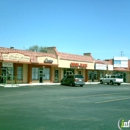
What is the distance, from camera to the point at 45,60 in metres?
40.3

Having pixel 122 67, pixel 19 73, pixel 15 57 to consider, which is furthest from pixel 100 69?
pixel 15 57

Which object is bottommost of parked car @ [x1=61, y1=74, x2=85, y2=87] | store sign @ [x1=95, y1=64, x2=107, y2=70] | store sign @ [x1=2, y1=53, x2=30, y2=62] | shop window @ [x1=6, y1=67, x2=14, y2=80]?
parked car @ [x1=61, y1=74, x2=85, y2=87]

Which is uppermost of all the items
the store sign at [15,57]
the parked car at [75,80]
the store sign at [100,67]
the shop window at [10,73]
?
the store sign at [15,57]

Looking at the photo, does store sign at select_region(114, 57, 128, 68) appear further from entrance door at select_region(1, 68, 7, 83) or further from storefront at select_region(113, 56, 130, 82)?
entrance door at select_region(1, 68, 7, 83)

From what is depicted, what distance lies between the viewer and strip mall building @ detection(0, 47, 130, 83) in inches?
1356

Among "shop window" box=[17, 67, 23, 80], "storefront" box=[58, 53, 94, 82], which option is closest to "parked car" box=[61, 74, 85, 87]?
"storefront" box=[58, 53, 94, 82]

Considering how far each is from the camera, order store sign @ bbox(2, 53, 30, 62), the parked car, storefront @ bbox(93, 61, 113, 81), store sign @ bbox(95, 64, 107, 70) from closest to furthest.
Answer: store sign @ bbox(2, 53, 30, 62), the parked car, store sign @ bbox(95, 64, 107, 70), storefront @ bbox(93, 61, 113, 81)

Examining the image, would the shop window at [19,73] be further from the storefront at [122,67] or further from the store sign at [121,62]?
the store sign at [121,62]

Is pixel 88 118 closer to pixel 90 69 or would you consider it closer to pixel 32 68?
pixel 32 68

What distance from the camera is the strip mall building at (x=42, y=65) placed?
1356 inches

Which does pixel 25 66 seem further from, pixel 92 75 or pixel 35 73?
pixel 92 75

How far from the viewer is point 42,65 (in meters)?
41.4

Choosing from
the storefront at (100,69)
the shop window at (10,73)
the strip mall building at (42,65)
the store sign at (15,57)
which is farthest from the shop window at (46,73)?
the storefront at (100,69)

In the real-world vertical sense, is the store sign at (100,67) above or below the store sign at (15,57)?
below
